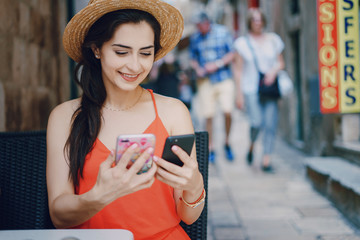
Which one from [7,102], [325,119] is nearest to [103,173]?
[7,102]

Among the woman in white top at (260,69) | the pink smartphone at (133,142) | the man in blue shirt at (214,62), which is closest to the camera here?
the pink smartphone at (133,142)

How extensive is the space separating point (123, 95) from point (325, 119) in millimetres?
4384

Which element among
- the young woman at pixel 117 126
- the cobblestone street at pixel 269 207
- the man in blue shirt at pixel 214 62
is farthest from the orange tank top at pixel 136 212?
the man in blue shirt at pixel 214 62

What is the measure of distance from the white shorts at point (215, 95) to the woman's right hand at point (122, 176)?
15.9 feet

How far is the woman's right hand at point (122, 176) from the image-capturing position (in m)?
1.30

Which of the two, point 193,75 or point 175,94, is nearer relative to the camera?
point 193,75

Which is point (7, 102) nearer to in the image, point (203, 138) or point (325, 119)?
point (203, 138)

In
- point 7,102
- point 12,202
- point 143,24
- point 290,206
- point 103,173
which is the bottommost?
point 290,206

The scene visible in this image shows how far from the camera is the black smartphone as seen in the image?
139cm

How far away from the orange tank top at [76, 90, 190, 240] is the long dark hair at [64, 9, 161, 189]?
3cm

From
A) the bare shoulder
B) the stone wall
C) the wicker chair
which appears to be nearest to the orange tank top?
the bare shoulder

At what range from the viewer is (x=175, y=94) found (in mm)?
7484

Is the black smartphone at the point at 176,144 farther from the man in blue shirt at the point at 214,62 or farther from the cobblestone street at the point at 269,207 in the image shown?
the man in blue shirt at the point at 214,62

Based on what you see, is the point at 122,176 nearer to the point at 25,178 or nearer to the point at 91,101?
the point at 91,101
